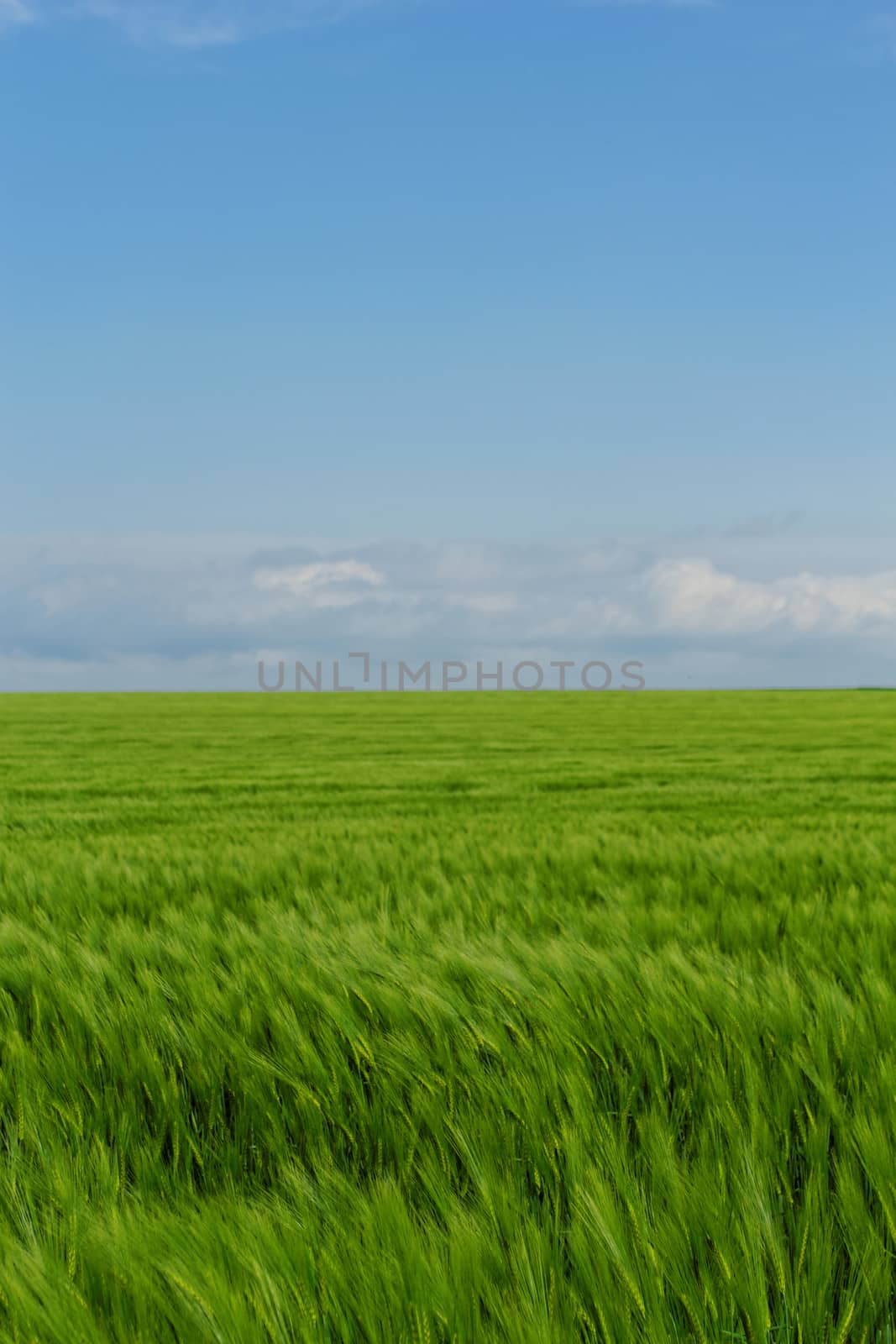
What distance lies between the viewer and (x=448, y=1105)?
1759 mm

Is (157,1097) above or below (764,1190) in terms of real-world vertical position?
below

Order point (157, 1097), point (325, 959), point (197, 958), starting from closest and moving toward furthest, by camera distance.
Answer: point (157, 1097) < point (325, 959) < point (197, 958)

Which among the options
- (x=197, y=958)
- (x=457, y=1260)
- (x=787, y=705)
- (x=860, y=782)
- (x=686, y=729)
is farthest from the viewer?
(x=787, y=705)

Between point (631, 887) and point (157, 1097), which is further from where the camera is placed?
point (631, 887)

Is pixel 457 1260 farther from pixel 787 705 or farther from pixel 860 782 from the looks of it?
pixel 787 705

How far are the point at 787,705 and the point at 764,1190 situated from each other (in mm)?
40638

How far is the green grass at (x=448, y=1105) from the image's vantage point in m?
1.14

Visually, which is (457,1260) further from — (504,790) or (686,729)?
(686,729)

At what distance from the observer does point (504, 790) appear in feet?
34.6

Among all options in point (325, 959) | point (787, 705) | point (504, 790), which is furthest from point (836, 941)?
point (787, 705)

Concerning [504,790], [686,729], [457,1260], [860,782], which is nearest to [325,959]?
[457,1260]

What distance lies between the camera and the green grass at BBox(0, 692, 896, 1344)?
44.9 inches

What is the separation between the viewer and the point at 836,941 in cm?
296

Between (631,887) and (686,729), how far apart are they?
69.3ft
